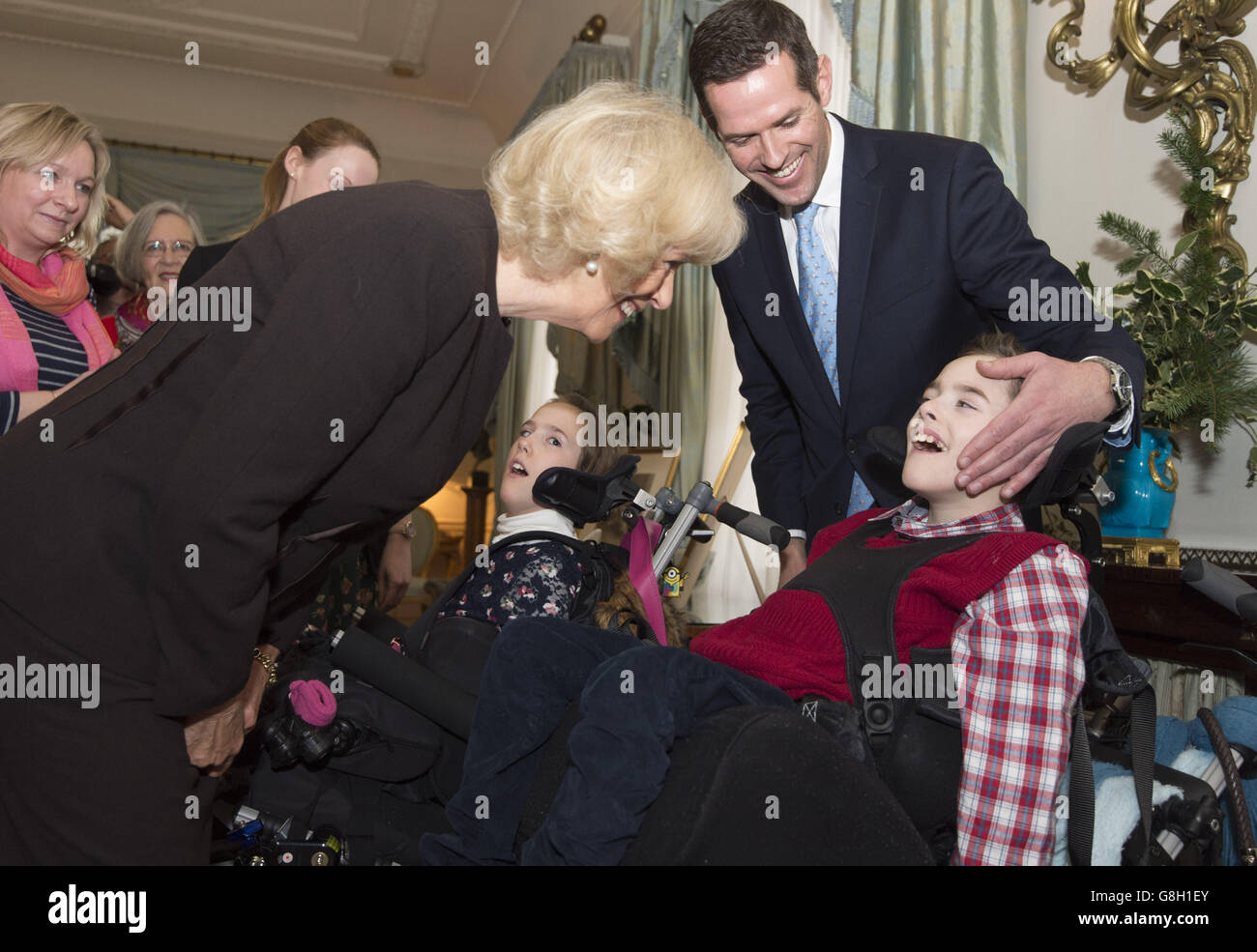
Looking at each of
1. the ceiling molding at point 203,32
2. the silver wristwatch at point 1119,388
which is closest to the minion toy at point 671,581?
the silver wristwatch at point 1119,388

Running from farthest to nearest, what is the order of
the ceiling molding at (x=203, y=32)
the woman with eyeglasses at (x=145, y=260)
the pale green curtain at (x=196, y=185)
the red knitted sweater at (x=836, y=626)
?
the pale green curtain at (x=196, y=185), the ceiling molding at (x=203, y=32), the woman with eyeglasses at (x=145, y=260), the red knitted sweater at (x=836, y=626)

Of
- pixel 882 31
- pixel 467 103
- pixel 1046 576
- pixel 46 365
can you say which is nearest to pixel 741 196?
pixel 1046 576

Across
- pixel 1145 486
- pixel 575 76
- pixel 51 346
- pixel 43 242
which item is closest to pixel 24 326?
pixel 51 346

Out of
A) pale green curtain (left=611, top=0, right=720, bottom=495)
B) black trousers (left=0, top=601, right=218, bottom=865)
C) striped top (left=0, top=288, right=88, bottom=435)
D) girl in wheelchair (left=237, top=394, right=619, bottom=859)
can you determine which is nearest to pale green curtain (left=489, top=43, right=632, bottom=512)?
pale green curtain (left=611, top=0, right=720, bottom=495)

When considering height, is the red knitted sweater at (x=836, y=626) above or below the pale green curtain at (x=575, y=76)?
below

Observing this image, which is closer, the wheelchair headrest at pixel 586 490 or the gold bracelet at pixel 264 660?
the gold bracelet at pixel 264 660

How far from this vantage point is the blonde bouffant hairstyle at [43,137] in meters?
2.10

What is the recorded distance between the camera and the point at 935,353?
1834 mm

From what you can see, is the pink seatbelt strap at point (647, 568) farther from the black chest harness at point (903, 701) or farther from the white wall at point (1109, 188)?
the white wall at point (1109, 188)

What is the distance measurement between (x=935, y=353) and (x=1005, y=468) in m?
0.47

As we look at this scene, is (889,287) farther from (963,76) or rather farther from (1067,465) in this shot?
(963,76)

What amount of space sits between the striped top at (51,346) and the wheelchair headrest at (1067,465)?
1.90 meters

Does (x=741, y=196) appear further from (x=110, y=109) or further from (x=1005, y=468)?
(x=110, y=109)

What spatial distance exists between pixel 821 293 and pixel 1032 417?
68 centimetres
